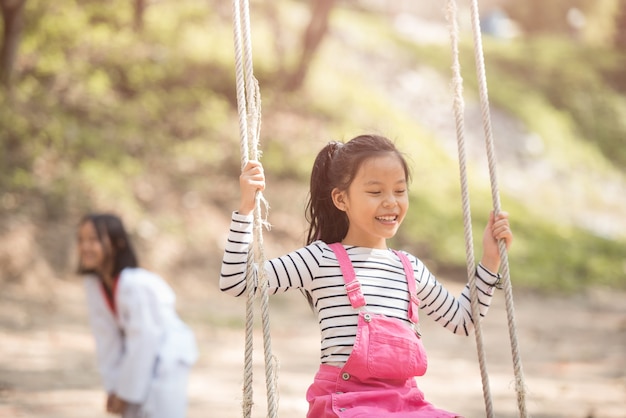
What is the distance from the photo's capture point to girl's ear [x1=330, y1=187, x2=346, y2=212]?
223cm

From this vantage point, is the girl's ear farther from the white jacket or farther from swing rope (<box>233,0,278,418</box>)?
the white jacket

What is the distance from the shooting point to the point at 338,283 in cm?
215

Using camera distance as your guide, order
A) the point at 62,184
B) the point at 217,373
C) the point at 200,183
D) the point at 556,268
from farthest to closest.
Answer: the point at 556,268, the point at 200,183, the point at 62,184, the point at 217,373

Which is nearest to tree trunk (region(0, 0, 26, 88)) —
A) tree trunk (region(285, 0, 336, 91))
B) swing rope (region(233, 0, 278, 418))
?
tree trunk (region(285, 0, 336, 91))

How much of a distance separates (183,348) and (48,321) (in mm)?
3365

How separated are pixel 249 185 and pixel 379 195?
326 millimetres

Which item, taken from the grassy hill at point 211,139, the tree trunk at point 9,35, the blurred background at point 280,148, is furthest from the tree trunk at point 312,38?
the tree trunk at point 9,35

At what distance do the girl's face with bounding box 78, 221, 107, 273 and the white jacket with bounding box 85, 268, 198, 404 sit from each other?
5 cm

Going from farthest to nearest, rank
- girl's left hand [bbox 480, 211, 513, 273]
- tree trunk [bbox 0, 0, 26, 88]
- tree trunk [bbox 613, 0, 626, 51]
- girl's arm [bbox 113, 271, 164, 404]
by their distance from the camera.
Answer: tree trunk [bbox 613, 0, 626, 51] < tree trunk [bbox 0, 0, 26, 88] < girl's arm [bbox 113, 271, 164, 404] < girl's left hand [bbox 480, 211, 513, 273]

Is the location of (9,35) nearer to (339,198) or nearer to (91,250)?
(91,250)

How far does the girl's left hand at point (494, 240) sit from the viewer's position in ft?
7.67

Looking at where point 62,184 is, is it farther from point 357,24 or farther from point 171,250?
point 357,24

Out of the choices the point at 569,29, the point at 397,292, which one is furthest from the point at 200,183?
the point at 569,29

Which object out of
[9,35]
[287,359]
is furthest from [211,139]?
[287,359]
